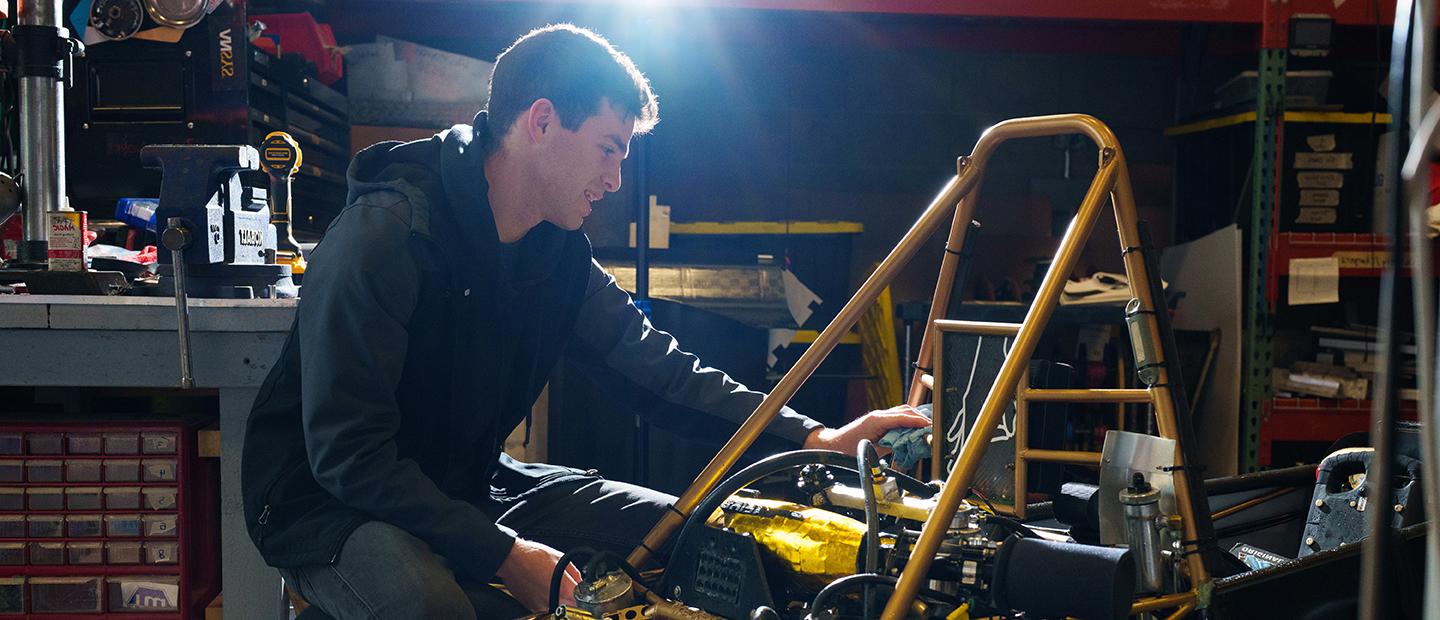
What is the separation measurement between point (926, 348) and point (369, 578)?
1.02 m

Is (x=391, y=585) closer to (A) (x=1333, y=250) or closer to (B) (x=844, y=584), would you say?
(B) (x=844, y=584)

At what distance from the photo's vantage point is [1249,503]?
1839mm

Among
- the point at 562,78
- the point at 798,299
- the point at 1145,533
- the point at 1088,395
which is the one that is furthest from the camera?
the point at 798,299

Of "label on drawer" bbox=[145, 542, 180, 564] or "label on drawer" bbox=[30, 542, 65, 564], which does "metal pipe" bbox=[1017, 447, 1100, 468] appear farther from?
"label on drawer" bbox=[30, 542, 65, 564]

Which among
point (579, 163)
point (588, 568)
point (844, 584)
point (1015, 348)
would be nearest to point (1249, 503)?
point (1015, 348)

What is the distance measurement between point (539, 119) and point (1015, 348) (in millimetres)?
784

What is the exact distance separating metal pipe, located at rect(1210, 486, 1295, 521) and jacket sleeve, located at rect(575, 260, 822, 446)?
73 cm

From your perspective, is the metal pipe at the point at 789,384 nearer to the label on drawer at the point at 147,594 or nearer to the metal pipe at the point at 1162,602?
the metal pipe at the point at 1162,602

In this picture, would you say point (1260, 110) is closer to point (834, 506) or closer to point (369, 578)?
point (834, 506)

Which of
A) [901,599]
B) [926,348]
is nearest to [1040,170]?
[926,348]

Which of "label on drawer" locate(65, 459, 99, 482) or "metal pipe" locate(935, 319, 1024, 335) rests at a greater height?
"metal pipe" locate(935, 319, 1024, 335)

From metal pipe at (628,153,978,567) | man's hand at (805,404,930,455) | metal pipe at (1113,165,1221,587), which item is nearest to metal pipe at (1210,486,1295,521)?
metal pipe at (1113,165,1221,587)

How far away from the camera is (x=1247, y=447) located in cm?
334

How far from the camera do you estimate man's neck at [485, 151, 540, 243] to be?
164 cm
